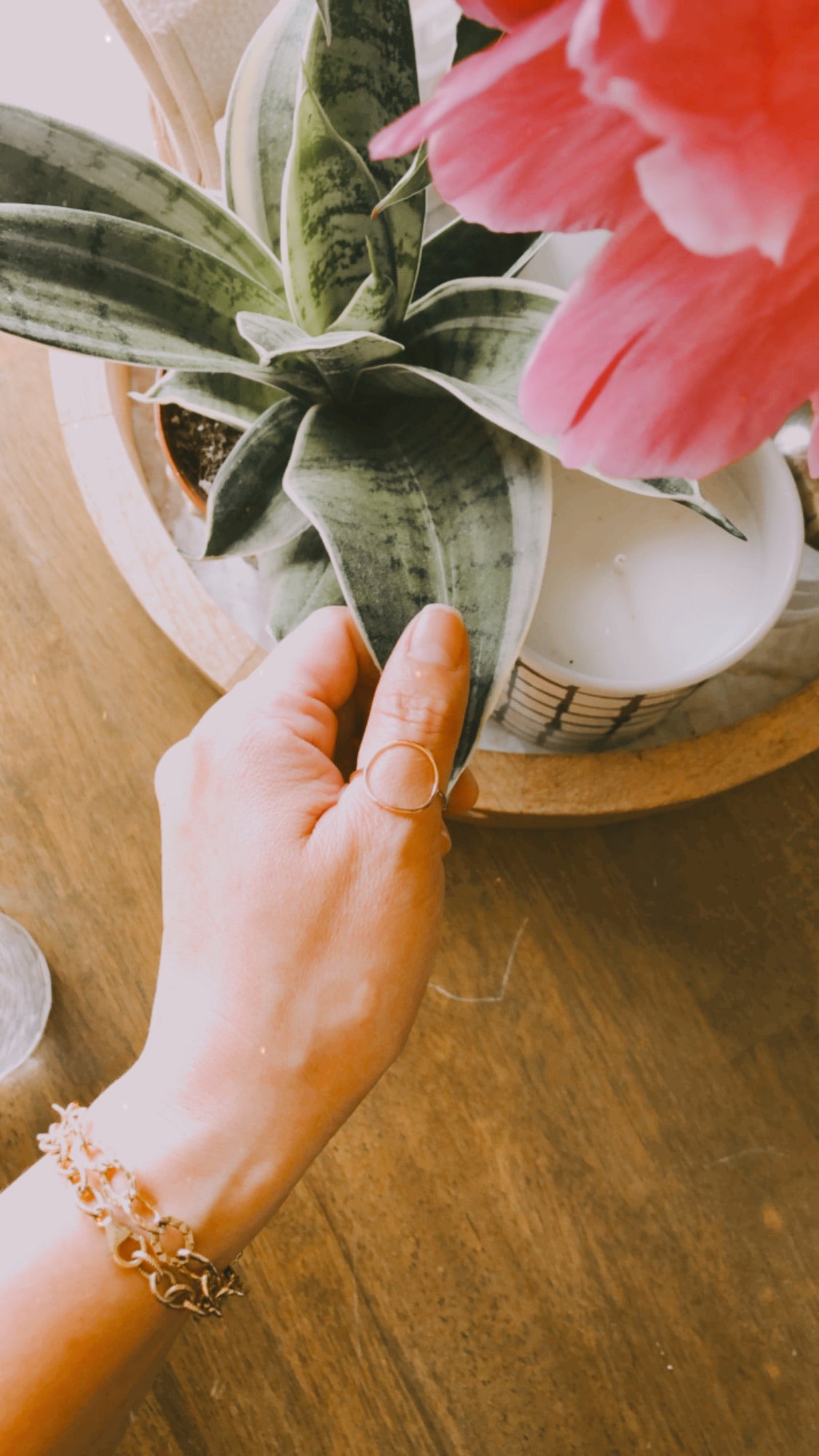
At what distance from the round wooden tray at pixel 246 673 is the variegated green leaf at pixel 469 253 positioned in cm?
17

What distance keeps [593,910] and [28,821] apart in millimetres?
288

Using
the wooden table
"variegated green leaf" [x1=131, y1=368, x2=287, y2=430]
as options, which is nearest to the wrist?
the wooden table

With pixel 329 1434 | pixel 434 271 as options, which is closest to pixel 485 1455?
pixel 329 1434

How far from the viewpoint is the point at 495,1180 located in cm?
48

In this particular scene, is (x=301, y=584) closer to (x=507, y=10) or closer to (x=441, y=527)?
(x=441, y=527)

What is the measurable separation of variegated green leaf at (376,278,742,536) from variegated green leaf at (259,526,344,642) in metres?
0.06

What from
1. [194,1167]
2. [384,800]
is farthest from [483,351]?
[194,1167]

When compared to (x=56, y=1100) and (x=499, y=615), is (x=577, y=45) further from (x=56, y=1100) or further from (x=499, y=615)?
(x=56, y=1100)

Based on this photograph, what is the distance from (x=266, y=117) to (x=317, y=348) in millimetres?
114

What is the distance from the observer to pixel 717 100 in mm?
103

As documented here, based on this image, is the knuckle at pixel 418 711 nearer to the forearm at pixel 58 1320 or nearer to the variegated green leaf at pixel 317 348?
the variegated green leaf at pixel 317 348

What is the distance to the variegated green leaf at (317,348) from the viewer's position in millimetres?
231

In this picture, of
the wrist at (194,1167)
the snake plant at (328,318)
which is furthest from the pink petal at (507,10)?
the wrist at (194,1167)

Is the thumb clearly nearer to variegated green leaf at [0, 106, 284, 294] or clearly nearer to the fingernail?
the fingernail
